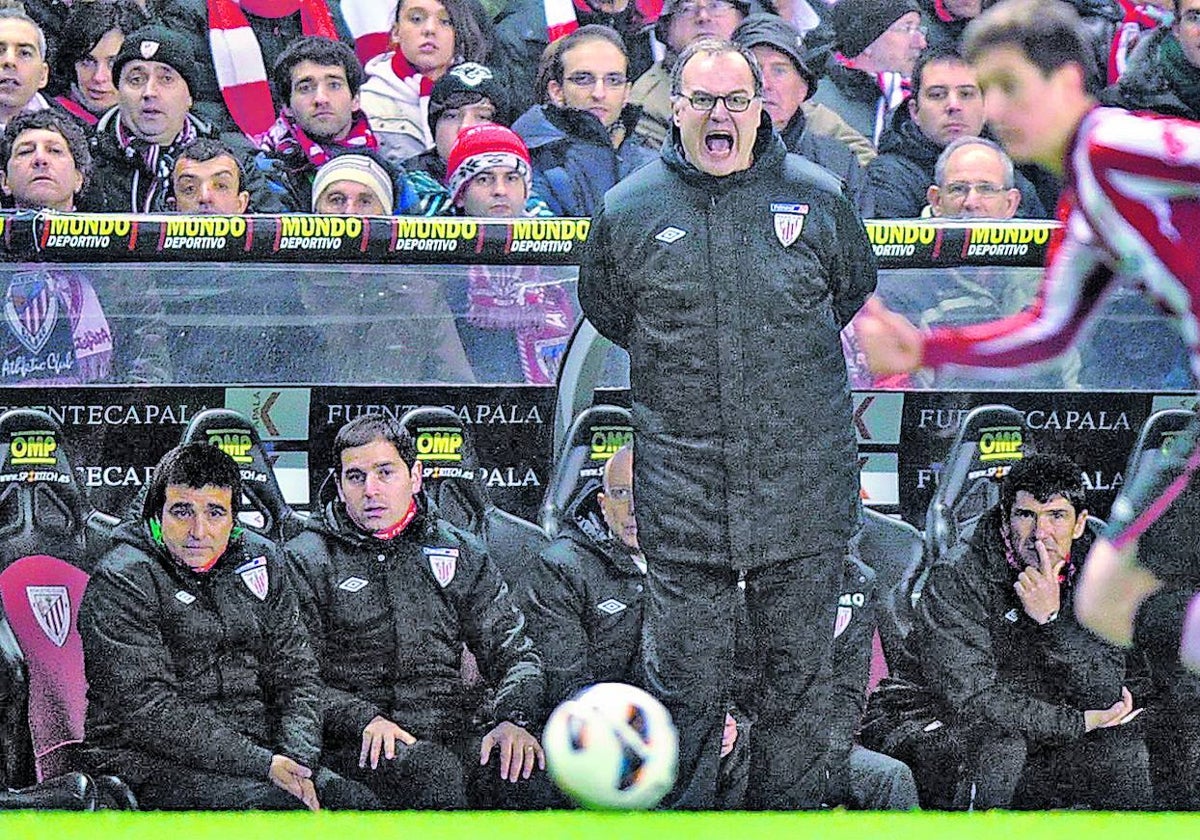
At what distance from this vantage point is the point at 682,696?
5.57 metres

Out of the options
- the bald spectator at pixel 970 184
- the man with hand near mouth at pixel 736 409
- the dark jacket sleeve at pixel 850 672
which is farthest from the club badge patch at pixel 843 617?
the bald spectator at pixel 970 184

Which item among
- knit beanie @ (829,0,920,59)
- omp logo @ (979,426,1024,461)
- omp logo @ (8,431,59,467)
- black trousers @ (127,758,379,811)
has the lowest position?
black trousers @ (127,758,379,811)

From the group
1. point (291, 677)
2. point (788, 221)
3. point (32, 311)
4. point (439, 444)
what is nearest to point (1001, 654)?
point (788, 221)

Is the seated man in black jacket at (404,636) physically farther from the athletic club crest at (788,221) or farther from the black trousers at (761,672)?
the athletic club crest at (788,221)

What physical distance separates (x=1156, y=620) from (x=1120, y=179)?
1.98m

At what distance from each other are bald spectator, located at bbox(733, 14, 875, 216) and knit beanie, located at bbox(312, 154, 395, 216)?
116 cm

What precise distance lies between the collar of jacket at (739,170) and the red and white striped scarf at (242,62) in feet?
3.72

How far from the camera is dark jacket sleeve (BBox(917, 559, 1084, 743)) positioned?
228 inches

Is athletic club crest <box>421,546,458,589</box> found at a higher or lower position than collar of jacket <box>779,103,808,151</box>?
lower

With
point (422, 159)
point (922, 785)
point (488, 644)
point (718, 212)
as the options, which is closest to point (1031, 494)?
Answer: point (922, 785)

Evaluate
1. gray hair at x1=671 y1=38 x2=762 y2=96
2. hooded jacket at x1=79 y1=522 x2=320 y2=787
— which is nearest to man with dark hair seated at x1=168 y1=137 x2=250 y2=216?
hooded jacket at x1=79 y1=522 x2=320 y2=787

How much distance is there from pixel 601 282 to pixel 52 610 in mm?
1877

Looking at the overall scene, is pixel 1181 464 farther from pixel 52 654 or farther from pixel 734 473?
pixel 52 654

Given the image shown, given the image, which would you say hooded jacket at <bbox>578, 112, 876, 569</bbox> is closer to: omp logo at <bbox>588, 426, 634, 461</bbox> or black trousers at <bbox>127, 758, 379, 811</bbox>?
omp logo at <bbox>588, 426, 634, 461</bbox>
